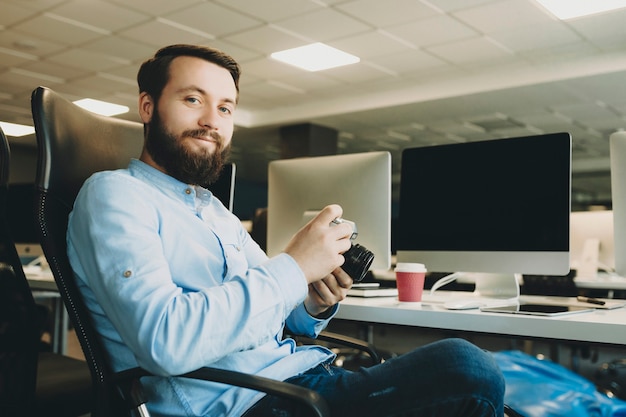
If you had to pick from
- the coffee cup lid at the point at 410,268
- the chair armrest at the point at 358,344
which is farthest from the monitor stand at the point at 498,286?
the chair armrest at the point at 358,344

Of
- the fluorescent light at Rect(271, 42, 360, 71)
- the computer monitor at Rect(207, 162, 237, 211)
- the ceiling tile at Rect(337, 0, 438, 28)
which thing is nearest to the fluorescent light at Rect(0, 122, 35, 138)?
the fluorescent light at Rect(271, 42, 360, 71)

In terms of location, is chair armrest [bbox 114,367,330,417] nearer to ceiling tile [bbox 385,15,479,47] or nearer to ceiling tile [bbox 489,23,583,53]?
ceiling tile [bbox 385,15,479,47]

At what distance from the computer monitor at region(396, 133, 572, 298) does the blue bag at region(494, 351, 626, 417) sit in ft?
1.10

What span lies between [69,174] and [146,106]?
8.5 inches

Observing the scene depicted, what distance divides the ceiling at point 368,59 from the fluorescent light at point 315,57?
131mm

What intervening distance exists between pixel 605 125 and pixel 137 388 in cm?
869

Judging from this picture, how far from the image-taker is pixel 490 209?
182 centimetres

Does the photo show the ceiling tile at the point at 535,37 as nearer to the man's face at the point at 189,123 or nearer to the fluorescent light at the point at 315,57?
the fluorescent light at the point at 315,57

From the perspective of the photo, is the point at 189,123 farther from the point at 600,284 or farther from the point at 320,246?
the point at 600,284

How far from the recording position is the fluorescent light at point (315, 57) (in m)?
5.73

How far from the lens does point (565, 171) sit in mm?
1704

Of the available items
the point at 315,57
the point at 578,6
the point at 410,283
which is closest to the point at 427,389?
the point at 410,283

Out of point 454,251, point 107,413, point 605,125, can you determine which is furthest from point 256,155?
point 107,413

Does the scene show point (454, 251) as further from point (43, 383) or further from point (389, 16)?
point (389, 16)
